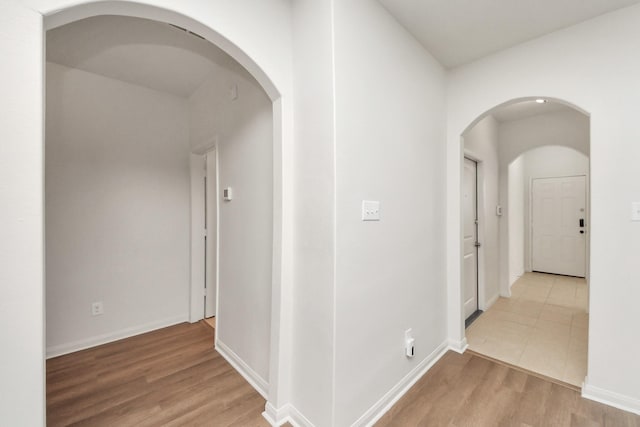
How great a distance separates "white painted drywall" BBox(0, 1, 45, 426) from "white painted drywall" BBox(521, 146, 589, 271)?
21.2 feet

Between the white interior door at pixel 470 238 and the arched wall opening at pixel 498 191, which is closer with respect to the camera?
the arched wall opening at pixel 498 191

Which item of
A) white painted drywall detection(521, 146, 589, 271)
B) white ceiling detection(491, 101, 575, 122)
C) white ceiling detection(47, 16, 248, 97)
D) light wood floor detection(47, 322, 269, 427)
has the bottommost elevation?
light wood floor detection(47, 322, 269, 427)

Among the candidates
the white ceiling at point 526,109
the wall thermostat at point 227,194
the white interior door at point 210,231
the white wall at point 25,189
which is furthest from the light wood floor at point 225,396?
the white ceiling at point 526,109

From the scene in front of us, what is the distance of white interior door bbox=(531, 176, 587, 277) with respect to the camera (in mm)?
Result: 4934

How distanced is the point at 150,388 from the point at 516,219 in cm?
600

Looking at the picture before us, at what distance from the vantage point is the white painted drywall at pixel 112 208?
2555 millimetres

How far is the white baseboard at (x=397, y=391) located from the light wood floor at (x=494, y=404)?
3cm

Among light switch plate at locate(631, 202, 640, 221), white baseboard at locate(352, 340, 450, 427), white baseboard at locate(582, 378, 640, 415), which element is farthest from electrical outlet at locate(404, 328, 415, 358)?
light switch plate at locate(631, 202, 640, 221)

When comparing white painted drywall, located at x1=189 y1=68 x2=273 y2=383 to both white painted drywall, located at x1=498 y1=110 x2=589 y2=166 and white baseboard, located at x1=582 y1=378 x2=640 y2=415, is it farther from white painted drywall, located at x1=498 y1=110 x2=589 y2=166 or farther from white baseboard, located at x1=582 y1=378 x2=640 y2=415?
white painted drywall, located at x1=498 y1=110 x2=589 y2=166

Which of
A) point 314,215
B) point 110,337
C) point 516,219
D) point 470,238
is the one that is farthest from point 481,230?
point 110,337

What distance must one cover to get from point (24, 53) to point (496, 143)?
15.5 ft

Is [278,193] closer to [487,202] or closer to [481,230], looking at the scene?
[481,230]

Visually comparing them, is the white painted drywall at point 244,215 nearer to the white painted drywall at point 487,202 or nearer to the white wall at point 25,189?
the white wall at point 25,189

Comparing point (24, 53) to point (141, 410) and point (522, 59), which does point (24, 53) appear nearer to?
point (141, 410)
